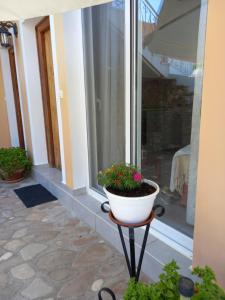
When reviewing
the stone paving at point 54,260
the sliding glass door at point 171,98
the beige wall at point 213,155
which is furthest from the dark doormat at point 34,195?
the beige wall at point 213,155

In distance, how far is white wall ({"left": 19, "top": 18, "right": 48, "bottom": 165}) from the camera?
3.26 meters

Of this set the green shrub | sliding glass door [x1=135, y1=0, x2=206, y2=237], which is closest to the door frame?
sliding glass door [x1=135, y1=0, x2=206, y2=237]

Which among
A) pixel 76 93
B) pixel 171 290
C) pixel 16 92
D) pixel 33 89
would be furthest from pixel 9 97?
pixel 171 290

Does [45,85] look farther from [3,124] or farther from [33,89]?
[3,124]

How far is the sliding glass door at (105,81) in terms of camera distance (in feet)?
6.68

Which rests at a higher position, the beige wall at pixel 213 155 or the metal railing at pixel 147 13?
the metal railing at pixel 147 13

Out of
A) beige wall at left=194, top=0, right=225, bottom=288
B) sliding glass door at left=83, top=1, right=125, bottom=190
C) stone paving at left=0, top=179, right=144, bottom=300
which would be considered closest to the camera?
beige wall at left=194, top=0, right=225, bottom=288

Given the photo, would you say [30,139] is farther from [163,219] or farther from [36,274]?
[163,219]

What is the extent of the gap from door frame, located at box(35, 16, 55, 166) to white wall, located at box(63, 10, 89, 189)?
0.85m

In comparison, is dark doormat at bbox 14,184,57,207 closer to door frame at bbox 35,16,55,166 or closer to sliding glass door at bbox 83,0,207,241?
door frame at bbox 35,16,55,166

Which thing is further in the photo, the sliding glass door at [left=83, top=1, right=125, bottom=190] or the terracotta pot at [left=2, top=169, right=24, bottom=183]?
the terracotta pot at [left=2, top=169, right=24, bottom=183]

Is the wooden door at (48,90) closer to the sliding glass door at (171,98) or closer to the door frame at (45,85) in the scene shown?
the door frame at (45,85)

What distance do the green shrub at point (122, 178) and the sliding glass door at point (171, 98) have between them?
0.53 meters

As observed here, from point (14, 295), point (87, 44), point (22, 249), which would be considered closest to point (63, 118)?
point (87, 44)
